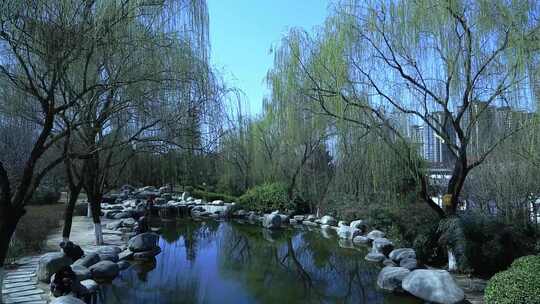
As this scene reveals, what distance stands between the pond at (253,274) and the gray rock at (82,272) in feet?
1.35

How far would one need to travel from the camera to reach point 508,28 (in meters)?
7.70

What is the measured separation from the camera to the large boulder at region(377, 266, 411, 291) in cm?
838

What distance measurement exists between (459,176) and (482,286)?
2016 millimetres

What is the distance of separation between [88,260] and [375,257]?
6455 millimetres

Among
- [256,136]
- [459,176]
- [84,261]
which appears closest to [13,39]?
[84,261]

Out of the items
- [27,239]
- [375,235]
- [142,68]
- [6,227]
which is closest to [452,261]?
[375,235]

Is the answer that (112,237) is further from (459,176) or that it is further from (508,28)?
(508,28)

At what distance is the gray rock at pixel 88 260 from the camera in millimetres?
9209

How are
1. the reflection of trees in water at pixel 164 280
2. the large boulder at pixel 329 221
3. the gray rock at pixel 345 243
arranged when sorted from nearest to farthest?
1. the reflection of trees in water at pixel 164 280
2. the gray rock at pixel 345 243
3. the large boulder at pixel 329 221

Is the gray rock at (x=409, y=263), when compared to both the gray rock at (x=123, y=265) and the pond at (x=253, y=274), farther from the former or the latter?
the gray rock at (x=123, y=265)

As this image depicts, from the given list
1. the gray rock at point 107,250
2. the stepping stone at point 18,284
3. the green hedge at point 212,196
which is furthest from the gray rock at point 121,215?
the stepping stone at point 18,284

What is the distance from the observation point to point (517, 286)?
5.43m

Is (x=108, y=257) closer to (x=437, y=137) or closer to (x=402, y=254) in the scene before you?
(x=402, y=254)

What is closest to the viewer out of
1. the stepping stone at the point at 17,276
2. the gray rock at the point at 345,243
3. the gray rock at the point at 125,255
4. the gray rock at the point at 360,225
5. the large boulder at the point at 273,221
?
the stepping stone at the point at 17,276
